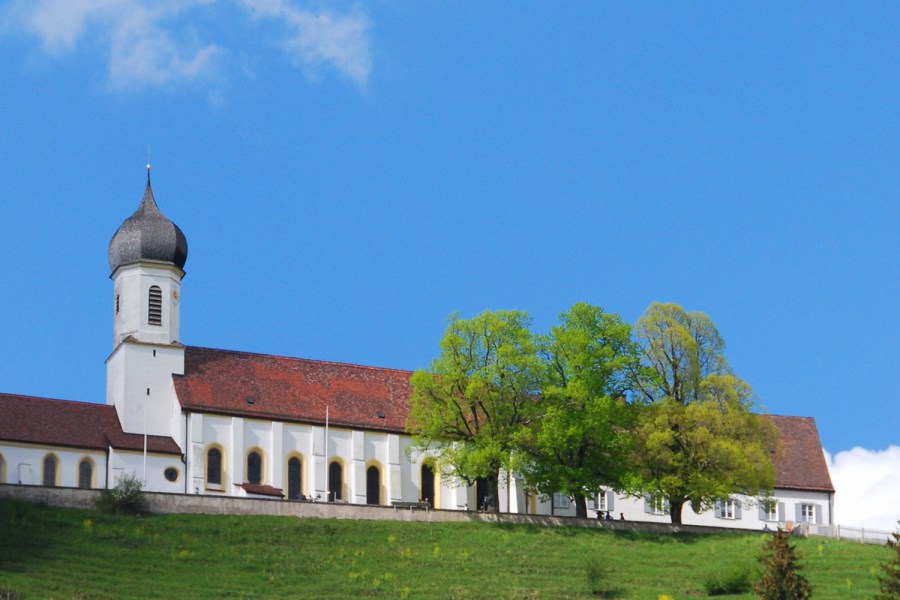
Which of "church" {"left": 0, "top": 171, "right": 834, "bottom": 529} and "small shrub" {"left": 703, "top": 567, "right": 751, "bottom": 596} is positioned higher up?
"church" {"left": 0, "top": 171, "right": 834, "bottom": 529}

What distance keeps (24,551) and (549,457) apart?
83.2 feet

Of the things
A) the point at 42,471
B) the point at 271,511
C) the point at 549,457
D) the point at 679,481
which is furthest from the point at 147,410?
the point at 679,481

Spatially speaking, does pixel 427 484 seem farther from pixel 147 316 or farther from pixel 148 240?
pixel 148 240

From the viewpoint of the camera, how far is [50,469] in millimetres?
82562

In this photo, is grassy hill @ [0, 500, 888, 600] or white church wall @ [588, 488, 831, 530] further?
white church wall @ [588, 488, 831, 530]

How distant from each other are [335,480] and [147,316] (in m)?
11.8

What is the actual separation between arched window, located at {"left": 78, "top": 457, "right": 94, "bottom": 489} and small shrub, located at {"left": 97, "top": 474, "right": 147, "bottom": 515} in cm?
951

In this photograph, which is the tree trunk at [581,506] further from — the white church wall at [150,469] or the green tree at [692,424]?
the white church wall at [150,469]

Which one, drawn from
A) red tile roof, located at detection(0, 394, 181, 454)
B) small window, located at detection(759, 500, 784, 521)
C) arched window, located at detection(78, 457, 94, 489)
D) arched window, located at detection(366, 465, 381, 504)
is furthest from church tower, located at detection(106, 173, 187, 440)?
small window, located at detection(759, 500, 784, 521)

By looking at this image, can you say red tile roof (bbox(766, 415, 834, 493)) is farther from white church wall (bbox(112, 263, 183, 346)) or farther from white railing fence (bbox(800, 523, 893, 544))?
white church wall (bbox(112, 263, 183, 346))

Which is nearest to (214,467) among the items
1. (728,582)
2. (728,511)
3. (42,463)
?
(42,463)

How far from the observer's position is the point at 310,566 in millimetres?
67750

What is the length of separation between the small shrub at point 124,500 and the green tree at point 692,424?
21299 mm

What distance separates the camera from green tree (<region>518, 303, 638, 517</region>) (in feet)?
267
